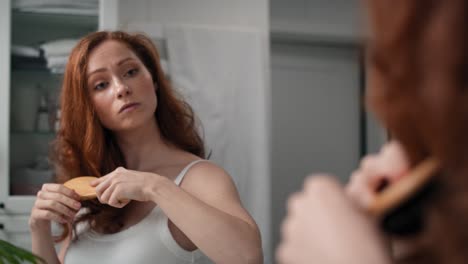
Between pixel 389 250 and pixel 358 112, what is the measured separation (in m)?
3.23

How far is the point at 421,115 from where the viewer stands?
1.12 feet

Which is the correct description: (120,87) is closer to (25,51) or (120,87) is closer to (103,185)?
(103,185)

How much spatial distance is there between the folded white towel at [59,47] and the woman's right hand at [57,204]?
1.17 metres

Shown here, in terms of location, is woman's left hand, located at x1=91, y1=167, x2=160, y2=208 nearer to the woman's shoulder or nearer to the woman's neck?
the woman's shoulder

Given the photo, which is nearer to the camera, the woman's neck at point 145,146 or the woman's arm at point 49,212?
the woman's arm at point 49,212

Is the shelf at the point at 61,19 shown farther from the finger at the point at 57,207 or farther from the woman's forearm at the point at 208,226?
the woman's forearm at the point at 208,226

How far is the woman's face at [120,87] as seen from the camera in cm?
162

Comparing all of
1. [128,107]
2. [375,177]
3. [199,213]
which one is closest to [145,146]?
[128,107]

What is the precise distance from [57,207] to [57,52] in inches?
48.9

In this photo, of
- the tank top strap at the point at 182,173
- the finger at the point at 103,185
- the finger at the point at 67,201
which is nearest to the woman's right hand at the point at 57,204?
the finger at the point at 67,201

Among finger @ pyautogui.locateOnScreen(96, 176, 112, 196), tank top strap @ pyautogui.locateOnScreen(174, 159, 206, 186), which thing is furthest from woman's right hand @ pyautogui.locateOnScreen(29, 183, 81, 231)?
tank top strap @ pyautogui.locateOnScreen(174, 159, 206, 186)

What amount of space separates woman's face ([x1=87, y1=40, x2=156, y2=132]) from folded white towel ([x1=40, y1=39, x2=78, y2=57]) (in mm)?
984

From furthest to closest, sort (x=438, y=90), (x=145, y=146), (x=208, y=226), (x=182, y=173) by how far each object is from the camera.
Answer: (x=145, y=146) < (x=182, y=173) < (x=208, y=226) < (x=438, y=90)

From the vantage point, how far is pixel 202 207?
53.7 inches
